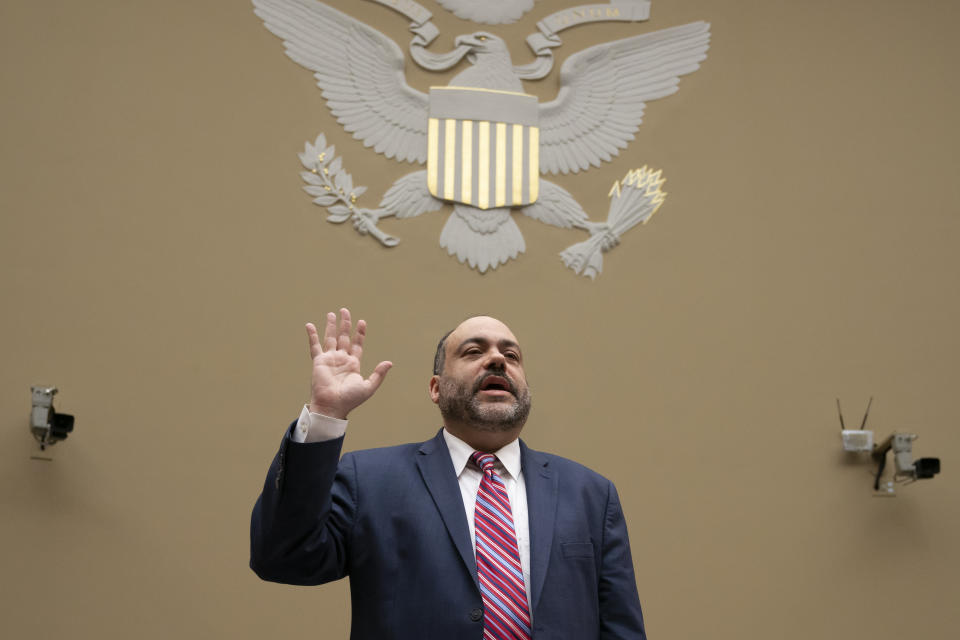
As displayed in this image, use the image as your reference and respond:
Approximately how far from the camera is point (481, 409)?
227 centimetres

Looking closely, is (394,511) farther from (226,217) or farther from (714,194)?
(714,194)

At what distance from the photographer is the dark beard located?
89.1 inches

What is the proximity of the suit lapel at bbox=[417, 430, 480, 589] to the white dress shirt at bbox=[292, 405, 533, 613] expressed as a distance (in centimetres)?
2

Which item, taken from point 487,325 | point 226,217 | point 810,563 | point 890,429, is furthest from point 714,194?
point 487,325

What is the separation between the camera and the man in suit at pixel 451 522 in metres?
1.95

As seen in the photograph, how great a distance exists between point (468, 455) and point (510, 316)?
228 cm

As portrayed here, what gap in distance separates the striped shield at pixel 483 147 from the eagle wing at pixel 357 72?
9 centimetres

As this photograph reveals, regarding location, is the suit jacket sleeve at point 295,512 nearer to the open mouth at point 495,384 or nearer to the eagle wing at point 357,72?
the open mouth at point 495,384

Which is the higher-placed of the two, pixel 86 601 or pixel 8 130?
pixel 8 130

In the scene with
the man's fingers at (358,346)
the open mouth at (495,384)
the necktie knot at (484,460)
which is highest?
the man's fingers at (358,346)

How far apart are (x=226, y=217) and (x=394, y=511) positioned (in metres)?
2.58

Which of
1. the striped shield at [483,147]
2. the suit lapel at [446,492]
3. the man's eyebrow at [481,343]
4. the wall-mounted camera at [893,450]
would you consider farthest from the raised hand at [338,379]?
the wall-mounted camera at [893,450]

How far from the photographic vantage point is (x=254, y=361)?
4.27 m

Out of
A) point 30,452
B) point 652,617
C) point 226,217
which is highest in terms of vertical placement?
point 226,217
